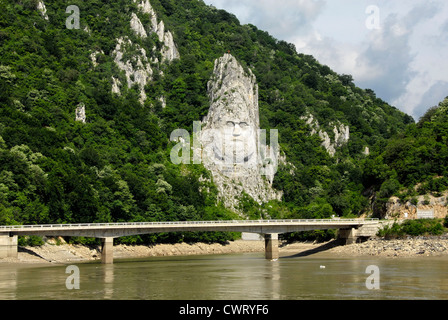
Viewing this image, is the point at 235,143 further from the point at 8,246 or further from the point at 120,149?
the point at 8,246

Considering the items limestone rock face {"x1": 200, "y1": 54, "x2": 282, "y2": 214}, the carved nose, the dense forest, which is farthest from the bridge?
the carved nose

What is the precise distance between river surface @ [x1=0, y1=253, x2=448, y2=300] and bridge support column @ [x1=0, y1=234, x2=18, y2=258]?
27.4ft

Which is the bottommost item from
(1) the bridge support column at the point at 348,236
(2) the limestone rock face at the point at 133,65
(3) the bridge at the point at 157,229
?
(1) the bridge support column at the point at 348,236

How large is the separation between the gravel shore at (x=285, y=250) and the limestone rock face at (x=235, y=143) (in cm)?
4208

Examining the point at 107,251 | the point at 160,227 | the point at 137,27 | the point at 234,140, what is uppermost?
the point at 137,27

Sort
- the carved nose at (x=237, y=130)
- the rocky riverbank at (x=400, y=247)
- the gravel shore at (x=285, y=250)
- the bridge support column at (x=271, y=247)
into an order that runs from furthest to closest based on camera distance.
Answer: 1. the carved nose at (x=237, y=130)
2. the bridge support column at (x=271, y=247)
3. the rocky riverbank at (x=400, y=247)
4. the gravel shore at (x=285, y=250)

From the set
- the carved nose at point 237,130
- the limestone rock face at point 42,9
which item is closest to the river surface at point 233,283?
the carved nose at point 237,130

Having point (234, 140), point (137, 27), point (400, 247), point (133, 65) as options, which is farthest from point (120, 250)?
point (137, 27)

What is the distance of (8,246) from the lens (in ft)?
255

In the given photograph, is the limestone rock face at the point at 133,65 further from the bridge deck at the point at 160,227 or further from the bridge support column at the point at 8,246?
the bridge support column at the point at 8,246

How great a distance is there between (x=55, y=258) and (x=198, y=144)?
274 feet

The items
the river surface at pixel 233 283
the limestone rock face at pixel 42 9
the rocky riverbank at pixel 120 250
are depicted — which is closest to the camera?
the river surface at pixel 233 283

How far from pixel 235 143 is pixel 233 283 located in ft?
382

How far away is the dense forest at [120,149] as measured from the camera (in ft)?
343
